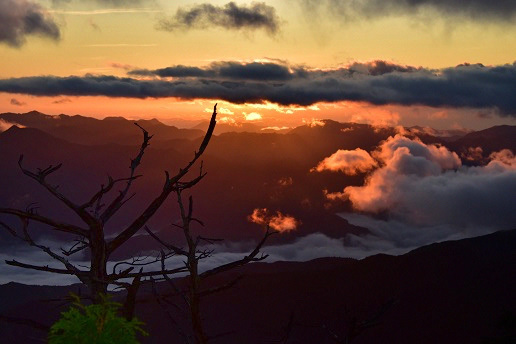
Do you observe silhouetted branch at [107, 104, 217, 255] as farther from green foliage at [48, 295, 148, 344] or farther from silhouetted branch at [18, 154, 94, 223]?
green foliage at [48, 295, 148, 344]

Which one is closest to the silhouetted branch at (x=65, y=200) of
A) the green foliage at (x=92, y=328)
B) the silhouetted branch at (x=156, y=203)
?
the silhouetted branch at (x=156, y=203)

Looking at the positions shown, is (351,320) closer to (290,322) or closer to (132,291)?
(290,322)

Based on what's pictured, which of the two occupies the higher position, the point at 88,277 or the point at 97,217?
the point at 97,217

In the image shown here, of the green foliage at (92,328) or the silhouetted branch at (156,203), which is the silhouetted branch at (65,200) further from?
the green foliage at (92,328)

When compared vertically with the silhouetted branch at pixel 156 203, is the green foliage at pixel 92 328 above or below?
below

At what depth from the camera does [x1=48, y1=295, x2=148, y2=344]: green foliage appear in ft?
14.0

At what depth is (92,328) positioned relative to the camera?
436 centimetres

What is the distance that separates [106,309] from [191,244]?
2.26 m

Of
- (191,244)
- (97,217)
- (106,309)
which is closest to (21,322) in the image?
(97,217)

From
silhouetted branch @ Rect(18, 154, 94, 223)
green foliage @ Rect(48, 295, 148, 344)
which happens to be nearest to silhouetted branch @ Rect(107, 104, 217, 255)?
silhouetted branch @ Rect(18, 154, 94, 223)

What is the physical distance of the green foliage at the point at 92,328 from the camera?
428cm

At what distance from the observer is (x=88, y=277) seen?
6820mm

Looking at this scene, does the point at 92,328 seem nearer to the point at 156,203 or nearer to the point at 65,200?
the point at 156,203

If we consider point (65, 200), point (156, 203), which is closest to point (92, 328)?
point (156, 203)
